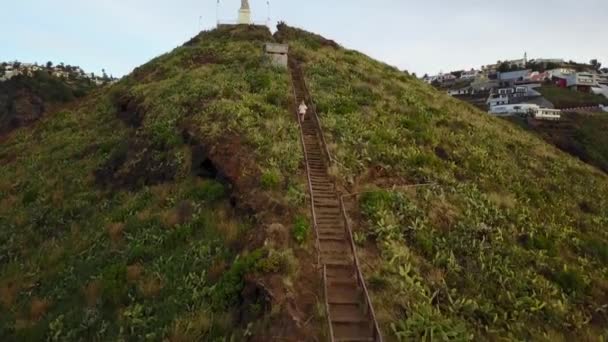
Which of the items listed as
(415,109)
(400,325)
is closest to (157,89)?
(415,109)

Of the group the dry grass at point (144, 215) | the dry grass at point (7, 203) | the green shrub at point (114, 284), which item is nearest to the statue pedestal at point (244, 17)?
the dry grass at point (7, 203)

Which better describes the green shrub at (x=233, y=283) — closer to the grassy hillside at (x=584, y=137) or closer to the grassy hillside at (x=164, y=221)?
the grassy hillside at (x=164, y=221)

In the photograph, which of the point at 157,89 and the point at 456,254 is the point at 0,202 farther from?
the point at 456,254

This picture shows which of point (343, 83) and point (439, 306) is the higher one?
point (343, 83)

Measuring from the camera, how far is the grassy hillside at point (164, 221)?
11.2m

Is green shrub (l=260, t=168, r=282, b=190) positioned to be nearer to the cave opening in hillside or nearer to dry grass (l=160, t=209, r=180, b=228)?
the cave opening in hillside

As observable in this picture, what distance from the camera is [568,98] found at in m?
113

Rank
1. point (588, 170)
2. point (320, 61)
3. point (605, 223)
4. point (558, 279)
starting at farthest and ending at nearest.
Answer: point (320, 61), point (588, 170), point (605, 223), point (558, 279)

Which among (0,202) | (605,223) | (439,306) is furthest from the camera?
(0,202)

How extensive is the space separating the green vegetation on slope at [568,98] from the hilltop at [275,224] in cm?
8993

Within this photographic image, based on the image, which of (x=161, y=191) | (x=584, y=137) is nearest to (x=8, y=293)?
(x=161, y=191)

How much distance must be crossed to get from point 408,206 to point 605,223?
9858 millimetres

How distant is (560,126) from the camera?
212 feet

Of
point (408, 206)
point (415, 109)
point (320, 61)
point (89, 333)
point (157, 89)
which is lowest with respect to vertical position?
point (89, 333)
